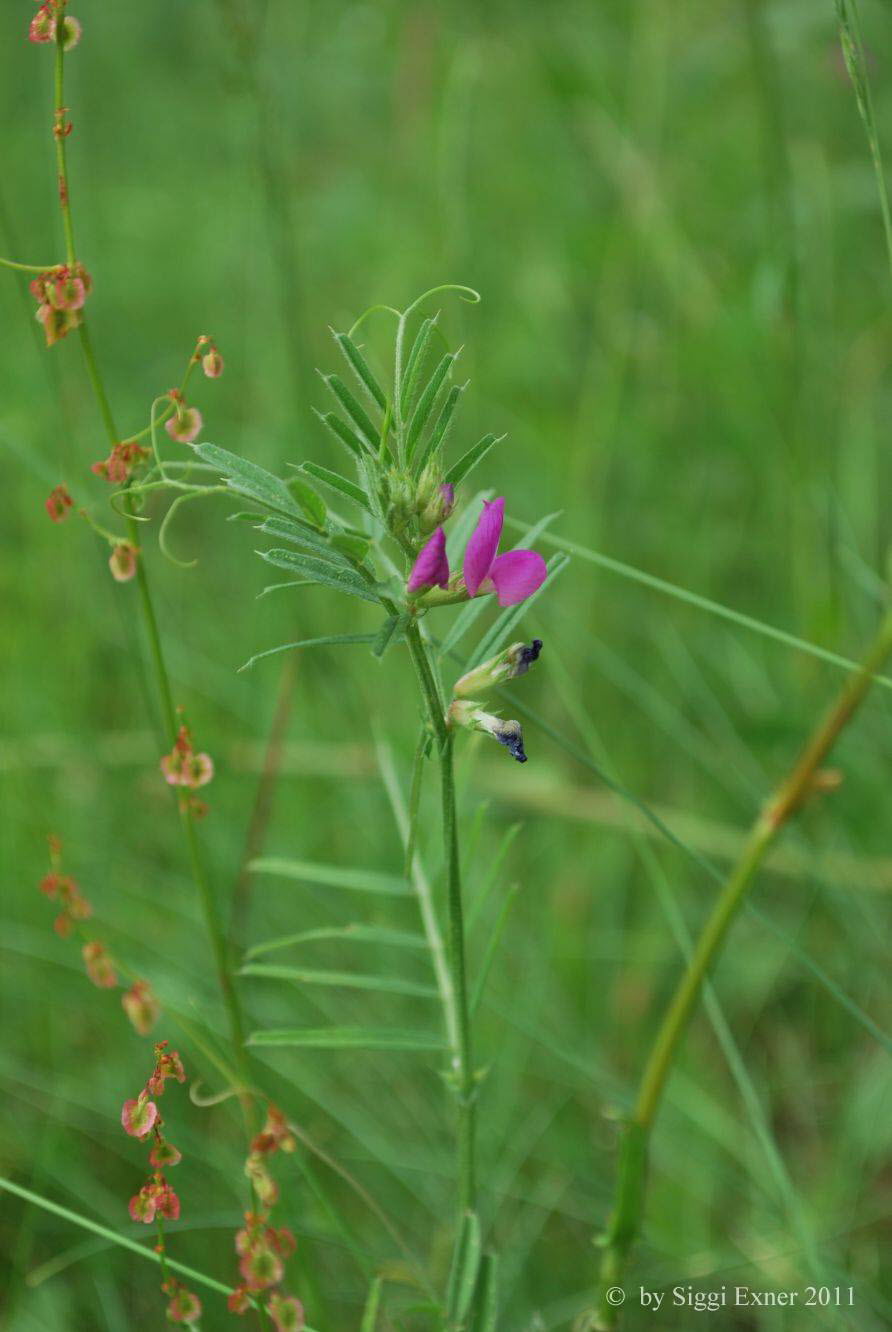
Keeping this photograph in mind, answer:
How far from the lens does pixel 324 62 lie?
3.79 metres

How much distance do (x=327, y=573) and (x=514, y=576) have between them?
Answer: 122mm

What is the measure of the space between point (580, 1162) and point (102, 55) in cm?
414

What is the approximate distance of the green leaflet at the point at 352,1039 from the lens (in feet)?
3.06

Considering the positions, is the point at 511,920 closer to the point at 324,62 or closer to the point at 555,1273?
the point at 555,1273

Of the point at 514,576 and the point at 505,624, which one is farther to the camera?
the point at 505,624

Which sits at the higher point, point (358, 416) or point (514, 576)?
point (358, 416)

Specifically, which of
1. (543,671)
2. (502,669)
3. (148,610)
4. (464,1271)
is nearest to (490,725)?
(502,669)

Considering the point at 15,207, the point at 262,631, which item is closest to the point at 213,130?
the point at 15,207

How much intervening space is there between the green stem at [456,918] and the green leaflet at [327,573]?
0.04 meters

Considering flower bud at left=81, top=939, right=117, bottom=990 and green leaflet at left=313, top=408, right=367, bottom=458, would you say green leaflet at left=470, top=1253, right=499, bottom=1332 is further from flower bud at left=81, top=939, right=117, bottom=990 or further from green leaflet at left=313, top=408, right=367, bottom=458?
green leaflet at left=313, top=408, right=367, bottom=458

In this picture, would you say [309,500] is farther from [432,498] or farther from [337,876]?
[337,876]

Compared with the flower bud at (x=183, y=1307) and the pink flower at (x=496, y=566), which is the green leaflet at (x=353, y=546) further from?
the flower bud at (x=183, y=1307)

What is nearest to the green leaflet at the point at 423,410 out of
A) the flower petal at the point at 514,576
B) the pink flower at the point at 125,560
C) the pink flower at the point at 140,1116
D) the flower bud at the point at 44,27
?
the flower petal at the point at 514,576

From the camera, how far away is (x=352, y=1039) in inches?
38.0
